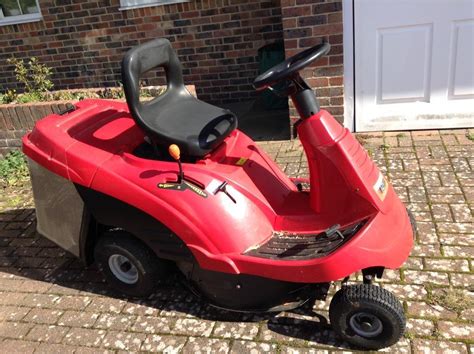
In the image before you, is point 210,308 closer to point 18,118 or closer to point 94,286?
point 94,286

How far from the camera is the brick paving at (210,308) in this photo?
2.33 meters

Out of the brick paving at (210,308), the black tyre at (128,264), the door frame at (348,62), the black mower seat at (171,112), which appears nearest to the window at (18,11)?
the brick paving at (210,308)

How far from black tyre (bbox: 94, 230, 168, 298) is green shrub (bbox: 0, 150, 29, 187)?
245 centimetres

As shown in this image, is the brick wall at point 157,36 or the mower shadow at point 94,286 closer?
the mower shadow at point 94,286

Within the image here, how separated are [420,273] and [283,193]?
0.92 metres

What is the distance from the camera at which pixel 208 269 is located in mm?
2340

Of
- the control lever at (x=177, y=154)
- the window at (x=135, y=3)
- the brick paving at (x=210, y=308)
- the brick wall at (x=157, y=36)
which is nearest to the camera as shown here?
the control lever at (x=177, y=154)

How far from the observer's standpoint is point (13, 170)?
491 centimetres

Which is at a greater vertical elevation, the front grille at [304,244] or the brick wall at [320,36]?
the brick wall at [320,36]

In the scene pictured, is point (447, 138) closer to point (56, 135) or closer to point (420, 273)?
point (420, 273)

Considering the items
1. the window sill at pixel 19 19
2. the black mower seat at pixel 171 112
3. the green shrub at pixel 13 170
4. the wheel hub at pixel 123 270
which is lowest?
the green shrub at pixel 13 170

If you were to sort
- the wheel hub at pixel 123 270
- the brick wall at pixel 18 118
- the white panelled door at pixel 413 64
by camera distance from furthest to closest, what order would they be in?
1. the brick wall at pixel 18 118
2. the white panelled door at pixel 413 64
3. the wheel hub at pixel 123 270

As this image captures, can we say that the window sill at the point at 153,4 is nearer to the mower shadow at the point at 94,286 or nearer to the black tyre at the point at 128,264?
the mower shadow at the point at 94,286

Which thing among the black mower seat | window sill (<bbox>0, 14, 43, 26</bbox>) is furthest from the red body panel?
window sill (<bbox>0, 14, 43, 26</bbox>)
